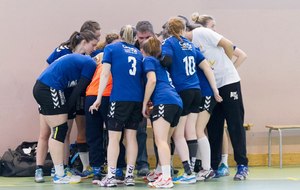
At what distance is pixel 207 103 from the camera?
5758 mm

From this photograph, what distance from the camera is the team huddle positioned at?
17.4ft

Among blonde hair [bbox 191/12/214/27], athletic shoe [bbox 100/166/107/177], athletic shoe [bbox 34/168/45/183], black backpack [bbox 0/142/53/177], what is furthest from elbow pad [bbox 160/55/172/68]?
black backpack [bbox 0/142/53/177]

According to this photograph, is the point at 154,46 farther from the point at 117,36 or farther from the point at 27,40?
the point at 27,40

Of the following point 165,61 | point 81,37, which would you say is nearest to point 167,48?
point 165,61

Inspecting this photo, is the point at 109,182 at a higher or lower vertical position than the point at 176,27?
lower

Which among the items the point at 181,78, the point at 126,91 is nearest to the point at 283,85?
the point at 181,78

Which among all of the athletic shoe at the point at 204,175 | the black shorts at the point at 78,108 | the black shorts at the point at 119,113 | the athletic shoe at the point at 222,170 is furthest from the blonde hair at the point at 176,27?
the athletic shoe at the point at 222,170

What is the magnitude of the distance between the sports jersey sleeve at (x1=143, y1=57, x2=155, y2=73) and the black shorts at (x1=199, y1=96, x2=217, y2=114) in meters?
0.80

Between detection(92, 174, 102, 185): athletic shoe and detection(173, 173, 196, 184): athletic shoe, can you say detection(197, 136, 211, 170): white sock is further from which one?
detection(92, 174, 102, 185): athletic shoe

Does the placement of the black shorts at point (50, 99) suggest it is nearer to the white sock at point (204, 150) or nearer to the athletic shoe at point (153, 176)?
the athletic shoe at point (153, 176)

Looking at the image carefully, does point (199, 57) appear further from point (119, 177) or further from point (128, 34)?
point (119, 177)

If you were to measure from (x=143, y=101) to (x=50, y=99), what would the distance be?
3.21 ft

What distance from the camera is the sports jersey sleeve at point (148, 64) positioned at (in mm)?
5242

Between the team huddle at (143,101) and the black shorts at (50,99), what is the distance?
0.03ft
